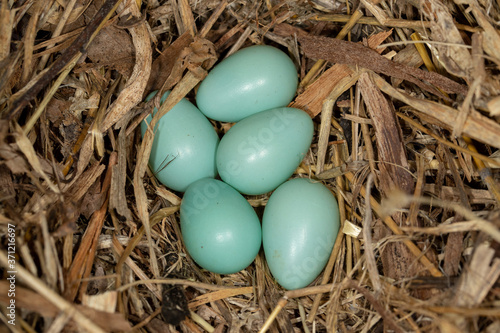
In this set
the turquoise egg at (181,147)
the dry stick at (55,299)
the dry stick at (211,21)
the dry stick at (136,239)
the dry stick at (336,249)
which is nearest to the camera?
the dry stick at (55,299)

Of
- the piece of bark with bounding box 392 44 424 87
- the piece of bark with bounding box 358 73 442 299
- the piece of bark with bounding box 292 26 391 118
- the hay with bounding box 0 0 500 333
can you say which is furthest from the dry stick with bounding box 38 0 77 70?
the piece of bark with bounding box 392 44 424 87

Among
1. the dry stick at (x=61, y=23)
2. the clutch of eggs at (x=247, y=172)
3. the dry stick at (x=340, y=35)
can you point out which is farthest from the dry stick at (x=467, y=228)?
the dry stick at (x=61, y=23)

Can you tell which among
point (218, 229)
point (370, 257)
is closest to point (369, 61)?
point (370, 257)

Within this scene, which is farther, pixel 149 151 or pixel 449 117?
pixel 149 151

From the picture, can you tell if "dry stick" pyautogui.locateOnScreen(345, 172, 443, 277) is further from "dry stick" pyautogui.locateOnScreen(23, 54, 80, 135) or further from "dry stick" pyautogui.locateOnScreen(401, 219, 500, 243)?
"dry stick" pyautogui.locateOnScreen(23, 54, 80, 135)

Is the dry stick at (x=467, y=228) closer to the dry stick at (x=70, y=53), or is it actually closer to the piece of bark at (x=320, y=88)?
the piece of bark at (x=320, y=88)

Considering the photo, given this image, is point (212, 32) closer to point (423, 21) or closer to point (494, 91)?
point (423, 21)

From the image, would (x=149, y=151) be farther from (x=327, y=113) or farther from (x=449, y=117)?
(x=449, y=117)
